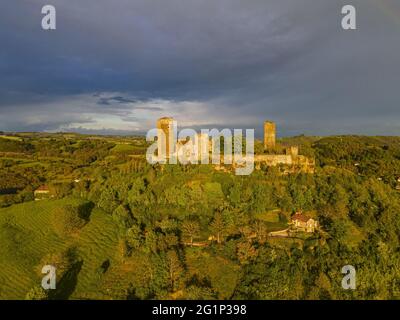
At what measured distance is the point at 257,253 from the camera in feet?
79.1

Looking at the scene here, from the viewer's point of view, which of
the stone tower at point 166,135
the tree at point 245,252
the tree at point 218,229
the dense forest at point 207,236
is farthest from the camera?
the stone tower at point 166,135

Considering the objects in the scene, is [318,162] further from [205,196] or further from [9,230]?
[9,230]

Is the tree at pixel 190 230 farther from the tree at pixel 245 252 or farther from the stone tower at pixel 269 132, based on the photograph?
the stone tower at pixel 269 132

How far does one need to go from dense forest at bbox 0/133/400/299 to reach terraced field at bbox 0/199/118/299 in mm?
102

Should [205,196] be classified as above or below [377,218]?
above

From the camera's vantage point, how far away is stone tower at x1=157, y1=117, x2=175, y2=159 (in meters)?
46.8

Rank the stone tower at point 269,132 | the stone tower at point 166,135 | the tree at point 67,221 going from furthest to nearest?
the stone tower at point 269,132 → the stone tower at point 166,135 → the tree at point 67,221

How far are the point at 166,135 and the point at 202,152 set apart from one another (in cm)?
653

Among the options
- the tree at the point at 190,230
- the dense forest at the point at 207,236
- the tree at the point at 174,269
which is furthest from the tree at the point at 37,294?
the tree at the point at 190,230

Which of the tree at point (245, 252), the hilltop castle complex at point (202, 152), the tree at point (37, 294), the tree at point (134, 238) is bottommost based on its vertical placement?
the tree at point (37, 294)

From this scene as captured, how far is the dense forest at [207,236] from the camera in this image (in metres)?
21.5

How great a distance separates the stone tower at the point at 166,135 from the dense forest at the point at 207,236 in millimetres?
4399
